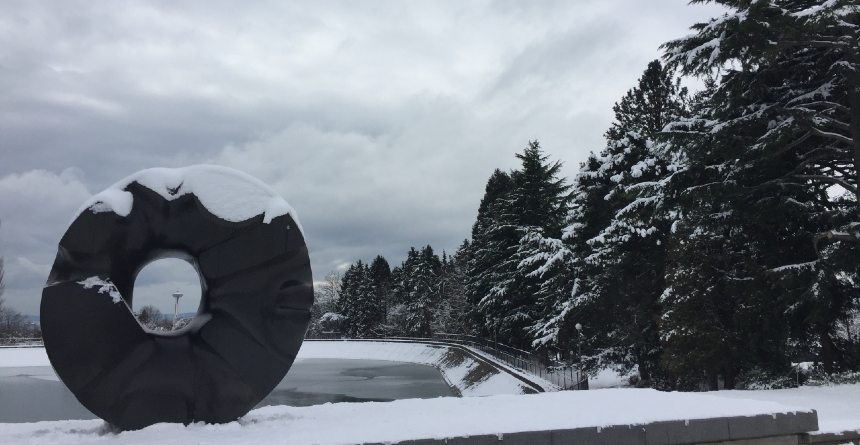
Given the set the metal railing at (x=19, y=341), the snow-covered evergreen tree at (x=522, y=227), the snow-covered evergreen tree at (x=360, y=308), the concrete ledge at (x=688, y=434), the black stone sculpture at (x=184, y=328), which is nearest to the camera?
the concrete ledge at (x=688, y=434)

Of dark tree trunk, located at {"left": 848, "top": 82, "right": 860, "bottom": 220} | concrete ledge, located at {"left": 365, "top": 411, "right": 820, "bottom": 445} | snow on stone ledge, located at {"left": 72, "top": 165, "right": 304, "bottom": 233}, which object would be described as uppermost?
dark tree trunk, located at {"left": 848, "top": 82, "right": 860, "bottom": 220}

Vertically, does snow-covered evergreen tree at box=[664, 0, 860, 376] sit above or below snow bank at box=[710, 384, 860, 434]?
above

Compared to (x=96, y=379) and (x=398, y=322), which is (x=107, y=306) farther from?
(x=398, y=322)

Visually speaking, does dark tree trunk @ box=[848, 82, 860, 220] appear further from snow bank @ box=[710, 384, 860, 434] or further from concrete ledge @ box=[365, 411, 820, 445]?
concrete ledge @ box=[365, 411, 820, 445]

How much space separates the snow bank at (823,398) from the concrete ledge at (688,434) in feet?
Answer: 5.70

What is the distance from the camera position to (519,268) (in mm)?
26719

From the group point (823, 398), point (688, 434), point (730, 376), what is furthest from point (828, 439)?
point (730, 376)

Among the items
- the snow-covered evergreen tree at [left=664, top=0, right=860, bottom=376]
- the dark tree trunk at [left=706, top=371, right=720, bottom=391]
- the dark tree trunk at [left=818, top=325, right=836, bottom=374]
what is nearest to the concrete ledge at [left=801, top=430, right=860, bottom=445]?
the snow-covered evergreen tree at [left=664, top=0, right=860, bottom=376]

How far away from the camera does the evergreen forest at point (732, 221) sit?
1302cm

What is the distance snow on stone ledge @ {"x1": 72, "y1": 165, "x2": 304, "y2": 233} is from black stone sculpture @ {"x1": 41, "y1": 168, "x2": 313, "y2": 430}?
0.24ft

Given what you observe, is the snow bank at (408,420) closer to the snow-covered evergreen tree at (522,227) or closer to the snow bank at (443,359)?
the snow bank at (443,359)

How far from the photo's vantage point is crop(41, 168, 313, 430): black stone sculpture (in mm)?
5727

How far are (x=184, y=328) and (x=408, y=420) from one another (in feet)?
8.41

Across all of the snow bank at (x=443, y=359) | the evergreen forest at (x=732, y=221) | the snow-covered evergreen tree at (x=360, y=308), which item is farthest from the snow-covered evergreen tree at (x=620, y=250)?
the snow-covered evergreen tree at (x=360, y=308)
